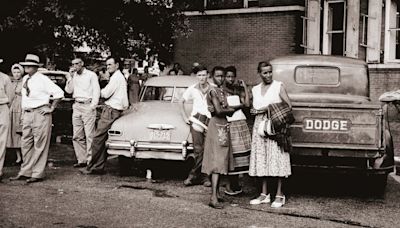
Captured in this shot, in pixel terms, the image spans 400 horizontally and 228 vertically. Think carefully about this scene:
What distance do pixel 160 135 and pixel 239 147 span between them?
191 centimetres

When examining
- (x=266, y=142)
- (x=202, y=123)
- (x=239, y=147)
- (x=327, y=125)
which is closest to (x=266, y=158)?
(x=266, y=142)

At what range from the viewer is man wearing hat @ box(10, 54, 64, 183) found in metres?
10.2

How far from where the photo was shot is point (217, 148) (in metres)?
8.45

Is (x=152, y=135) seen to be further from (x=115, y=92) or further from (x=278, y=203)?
(x=278, y=203)

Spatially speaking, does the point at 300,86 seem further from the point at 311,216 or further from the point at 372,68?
the point at 372,68

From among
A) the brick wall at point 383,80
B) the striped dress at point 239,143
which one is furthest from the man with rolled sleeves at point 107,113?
the brick wall at point 383,80

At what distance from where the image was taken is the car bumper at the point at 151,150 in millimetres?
10148

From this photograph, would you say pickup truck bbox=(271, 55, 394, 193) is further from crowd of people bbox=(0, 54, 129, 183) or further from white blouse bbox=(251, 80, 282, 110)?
crowd of people bbox=(0, 54, 129, 183)

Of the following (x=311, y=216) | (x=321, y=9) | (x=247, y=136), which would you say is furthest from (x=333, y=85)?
(x=321, y=9)

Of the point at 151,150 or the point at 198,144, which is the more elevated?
the point at 198,144

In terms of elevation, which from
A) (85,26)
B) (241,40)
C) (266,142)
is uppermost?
(85,26)

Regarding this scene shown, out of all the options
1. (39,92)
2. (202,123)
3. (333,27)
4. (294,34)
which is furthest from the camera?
(294,34)

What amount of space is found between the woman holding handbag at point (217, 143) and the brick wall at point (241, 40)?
37.3ft

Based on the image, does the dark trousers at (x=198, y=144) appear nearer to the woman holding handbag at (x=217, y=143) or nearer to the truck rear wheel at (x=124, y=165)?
the woman holding handbag at (x=217, y=143)
